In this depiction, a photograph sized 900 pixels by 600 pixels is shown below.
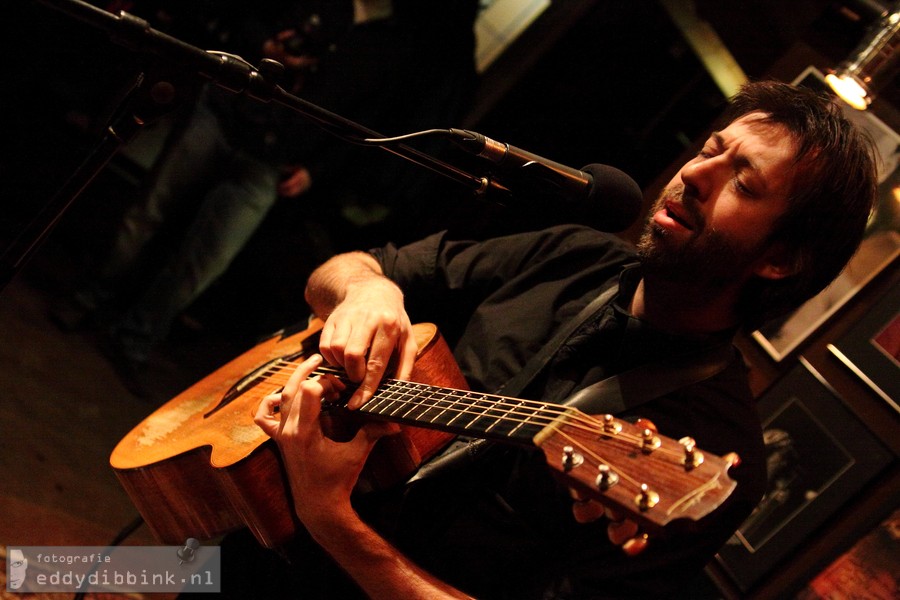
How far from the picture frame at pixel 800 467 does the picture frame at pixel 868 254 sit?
0.39 feet

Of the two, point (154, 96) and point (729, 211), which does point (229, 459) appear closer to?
point (154, 96)

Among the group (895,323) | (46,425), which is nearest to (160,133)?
(46,425)

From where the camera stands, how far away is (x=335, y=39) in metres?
2.96

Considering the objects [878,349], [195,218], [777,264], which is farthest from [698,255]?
[195,218]

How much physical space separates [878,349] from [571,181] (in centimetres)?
150

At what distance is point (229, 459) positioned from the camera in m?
1.39

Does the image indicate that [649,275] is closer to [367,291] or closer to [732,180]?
[732,180]

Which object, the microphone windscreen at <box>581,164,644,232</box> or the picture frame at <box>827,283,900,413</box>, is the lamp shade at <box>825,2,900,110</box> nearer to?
the picture frame at <box>827,283,900,413</box>

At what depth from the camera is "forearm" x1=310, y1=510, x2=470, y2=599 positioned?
133 centimetres

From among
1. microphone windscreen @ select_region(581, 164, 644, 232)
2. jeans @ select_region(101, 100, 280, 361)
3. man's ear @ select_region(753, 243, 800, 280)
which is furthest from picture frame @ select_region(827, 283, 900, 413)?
jeans @ select_region(101, 100, 280, 361)

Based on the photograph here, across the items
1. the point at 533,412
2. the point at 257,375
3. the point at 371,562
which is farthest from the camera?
the point at 257,375

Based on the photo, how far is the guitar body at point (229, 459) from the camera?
1398 millimetres

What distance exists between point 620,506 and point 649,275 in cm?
80

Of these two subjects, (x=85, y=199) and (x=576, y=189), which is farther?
(x=85, y=199)
